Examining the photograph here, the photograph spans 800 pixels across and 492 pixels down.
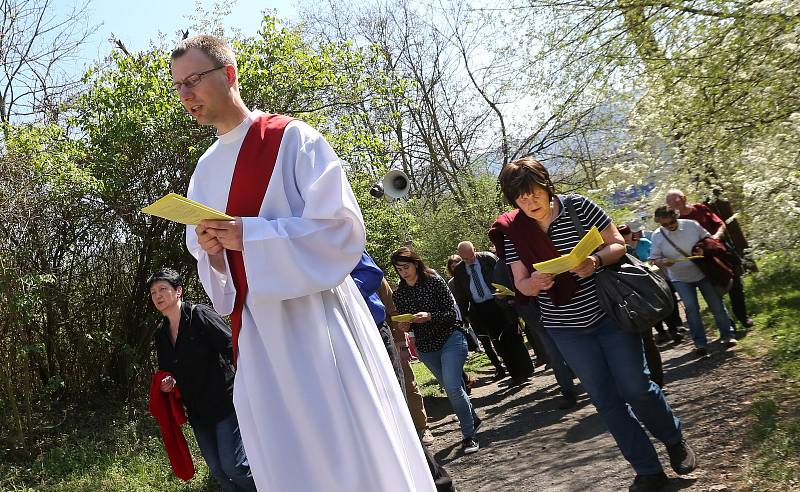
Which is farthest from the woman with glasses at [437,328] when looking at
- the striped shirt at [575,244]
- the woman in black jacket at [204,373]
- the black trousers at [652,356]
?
the striped shirt at [575,244]

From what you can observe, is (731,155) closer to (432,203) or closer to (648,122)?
(648,122)

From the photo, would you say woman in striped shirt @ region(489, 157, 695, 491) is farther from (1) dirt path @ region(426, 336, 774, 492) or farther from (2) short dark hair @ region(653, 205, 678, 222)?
(2) short dark hair @ region(653, 205, 678, 222)

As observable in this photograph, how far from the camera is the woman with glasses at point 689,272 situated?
10.7m

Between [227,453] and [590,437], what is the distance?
307cm

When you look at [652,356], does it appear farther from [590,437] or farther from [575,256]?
[575,256]

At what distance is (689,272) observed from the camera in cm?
1081

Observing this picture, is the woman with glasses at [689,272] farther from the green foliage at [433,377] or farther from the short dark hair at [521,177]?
the short dark hair at [521,177]

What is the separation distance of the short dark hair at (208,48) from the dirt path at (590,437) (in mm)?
3667

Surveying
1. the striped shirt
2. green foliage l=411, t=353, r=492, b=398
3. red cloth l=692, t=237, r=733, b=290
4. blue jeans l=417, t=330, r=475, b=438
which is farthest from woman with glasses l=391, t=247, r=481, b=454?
green foliage l=411, t=353, r=492, b=398

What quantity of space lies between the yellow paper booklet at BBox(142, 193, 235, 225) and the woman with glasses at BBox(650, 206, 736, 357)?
8.12 meters

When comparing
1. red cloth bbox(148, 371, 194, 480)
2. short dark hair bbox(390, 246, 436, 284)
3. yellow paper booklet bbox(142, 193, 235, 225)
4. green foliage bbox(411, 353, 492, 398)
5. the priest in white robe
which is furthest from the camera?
green foliage bbox(411, 353, 492, 398)

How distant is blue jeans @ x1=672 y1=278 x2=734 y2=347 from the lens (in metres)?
10.6

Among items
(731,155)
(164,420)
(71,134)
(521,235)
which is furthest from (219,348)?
(71,134)

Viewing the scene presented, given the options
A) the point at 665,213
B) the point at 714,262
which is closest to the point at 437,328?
the point at 665,213
